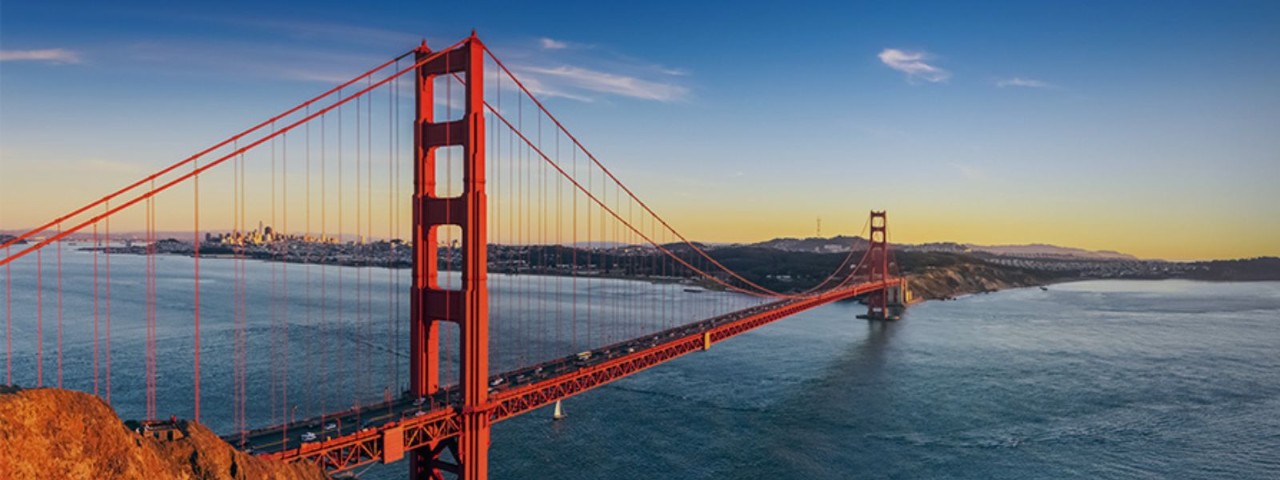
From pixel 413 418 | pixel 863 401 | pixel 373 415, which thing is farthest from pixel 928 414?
pixel 373 415

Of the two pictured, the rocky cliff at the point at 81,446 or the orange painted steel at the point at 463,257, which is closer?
the rocky cliff at the point at 81,446

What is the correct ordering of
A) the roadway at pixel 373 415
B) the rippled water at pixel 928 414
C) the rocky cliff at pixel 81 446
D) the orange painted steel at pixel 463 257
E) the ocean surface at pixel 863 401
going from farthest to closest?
the ocean surface at pixel 863 401, the rippled water at pixel 928 414, the orange painted steel at pixel 463 257, the roadway at pixel 373 415, the rocky cliff at pixel 81 446

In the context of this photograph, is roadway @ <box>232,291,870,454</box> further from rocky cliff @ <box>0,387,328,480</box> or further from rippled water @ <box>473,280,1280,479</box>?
rocky cliff @ <box>0,387,328,480</box>

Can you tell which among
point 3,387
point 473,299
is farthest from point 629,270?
point 3,387

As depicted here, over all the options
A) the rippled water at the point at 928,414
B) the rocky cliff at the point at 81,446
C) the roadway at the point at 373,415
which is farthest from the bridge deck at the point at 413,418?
the rippled water at the point at 928,414

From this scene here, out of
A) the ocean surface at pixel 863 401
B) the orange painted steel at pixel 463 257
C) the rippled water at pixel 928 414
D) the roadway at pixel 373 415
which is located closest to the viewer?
the roadway at pixel 373 415

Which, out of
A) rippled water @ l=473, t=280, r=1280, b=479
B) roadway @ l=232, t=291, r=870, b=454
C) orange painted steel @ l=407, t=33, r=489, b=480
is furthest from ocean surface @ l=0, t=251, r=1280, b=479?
orange painted steel @ l=407, t=33, r=489, b=480

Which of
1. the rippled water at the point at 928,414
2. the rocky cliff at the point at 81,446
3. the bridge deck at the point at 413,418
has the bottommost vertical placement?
the rippled water at the point at 928,414

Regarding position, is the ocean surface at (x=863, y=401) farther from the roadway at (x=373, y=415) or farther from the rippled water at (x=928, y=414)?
the roadway at (x=373, y=415)

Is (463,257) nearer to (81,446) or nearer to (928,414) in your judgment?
(81,446)
